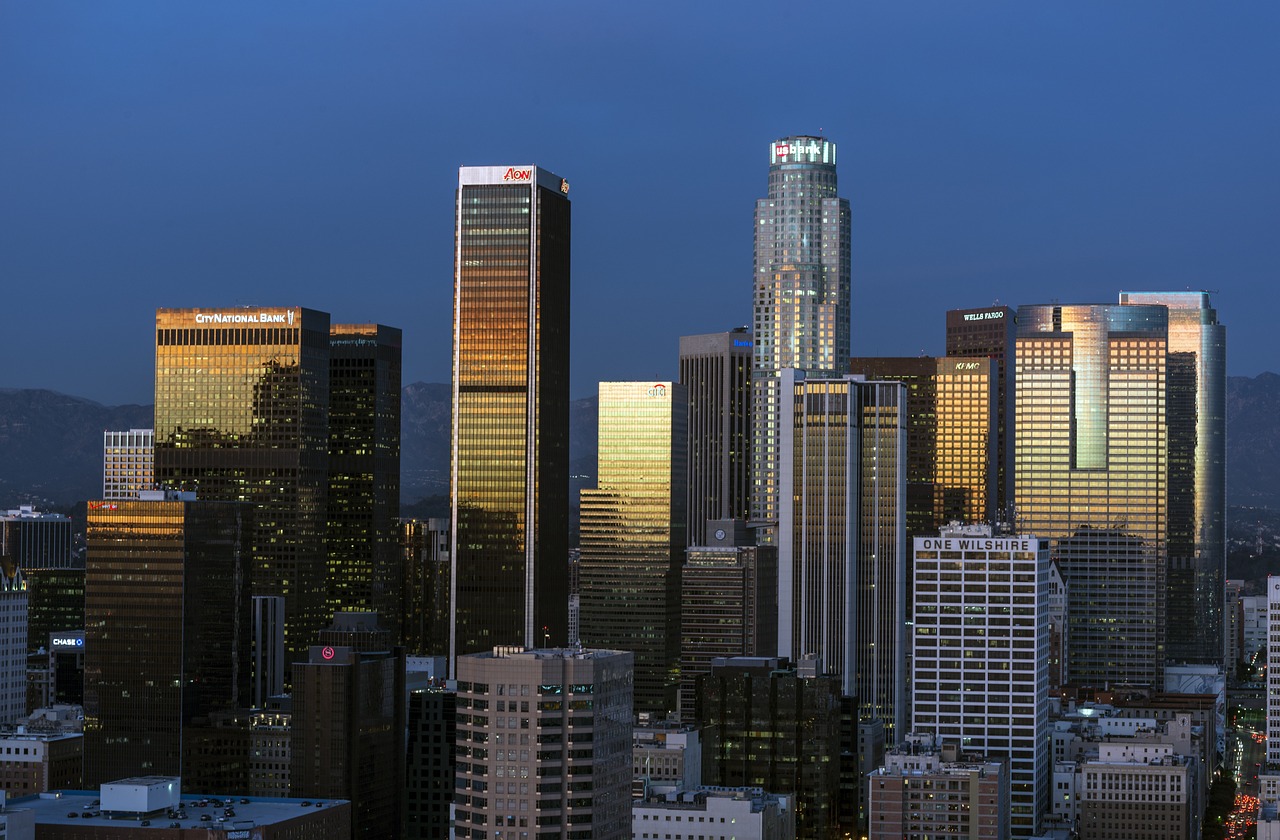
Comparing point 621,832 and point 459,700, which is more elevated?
point 459,700

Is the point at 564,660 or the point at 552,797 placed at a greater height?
the point at 564,660

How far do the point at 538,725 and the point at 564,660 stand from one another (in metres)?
5.59

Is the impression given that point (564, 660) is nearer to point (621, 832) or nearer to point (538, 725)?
point (538, 725)

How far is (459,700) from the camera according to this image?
183 meters

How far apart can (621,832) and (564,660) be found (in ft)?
61.4

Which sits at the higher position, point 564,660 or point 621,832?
point 564,660

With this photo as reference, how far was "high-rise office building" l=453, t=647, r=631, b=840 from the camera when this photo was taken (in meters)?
178

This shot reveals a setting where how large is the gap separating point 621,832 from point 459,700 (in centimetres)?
1857

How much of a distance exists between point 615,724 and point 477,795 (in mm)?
13340

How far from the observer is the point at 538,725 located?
17825 centimetres

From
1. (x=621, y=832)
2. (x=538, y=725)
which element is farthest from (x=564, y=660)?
(x=621, y=832)

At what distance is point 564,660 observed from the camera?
17900 cm

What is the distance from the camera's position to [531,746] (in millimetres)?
178000

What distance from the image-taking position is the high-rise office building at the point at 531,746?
17800cm
